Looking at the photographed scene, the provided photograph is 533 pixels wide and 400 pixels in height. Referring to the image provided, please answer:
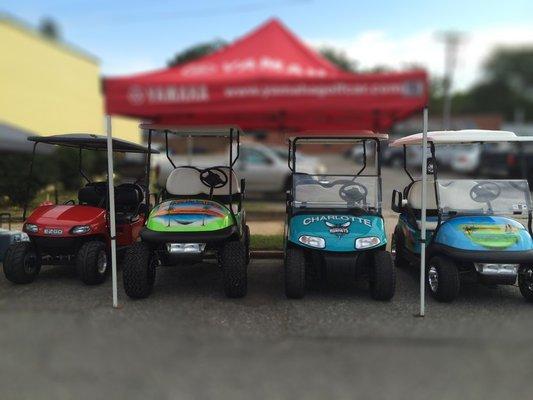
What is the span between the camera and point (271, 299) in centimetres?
528

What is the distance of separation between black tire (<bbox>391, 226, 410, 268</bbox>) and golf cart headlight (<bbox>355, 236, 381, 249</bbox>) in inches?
54.3

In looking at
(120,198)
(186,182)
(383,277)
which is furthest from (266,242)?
(383,277)

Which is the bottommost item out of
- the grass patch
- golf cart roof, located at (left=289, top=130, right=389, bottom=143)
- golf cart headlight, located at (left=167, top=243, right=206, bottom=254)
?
the grass patch

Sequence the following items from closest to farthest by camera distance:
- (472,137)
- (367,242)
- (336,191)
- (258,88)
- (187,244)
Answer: (367,242) < (187,244) < (472,137) < (336,191) < (258,88)

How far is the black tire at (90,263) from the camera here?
18.3ft

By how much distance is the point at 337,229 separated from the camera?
5266 millimetres

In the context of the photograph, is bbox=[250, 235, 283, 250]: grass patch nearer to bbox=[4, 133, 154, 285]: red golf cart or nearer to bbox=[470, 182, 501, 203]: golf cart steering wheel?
bbox=[4, 133, 154, 285]: red golf cart

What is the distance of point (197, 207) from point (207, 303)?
1.11 meters

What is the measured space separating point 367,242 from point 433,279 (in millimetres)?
883

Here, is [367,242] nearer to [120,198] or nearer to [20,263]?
[120,198]

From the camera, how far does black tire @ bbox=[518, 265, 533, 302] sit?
16.7 ft

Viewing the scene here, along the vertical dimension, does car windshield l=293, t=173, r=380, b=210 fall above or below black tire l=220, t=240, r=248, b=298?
above

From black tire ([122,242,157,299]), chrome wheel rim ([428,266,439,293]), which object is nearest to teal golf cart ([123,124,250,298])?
black tire ([122,242,157,299])

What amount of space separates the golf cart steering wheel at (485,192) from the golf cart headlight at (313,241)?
6.57 ft
